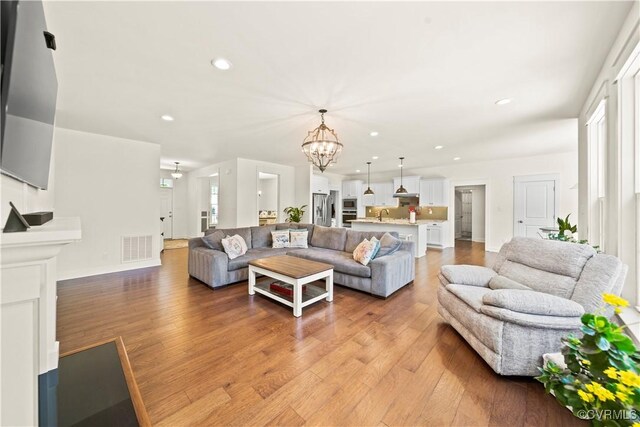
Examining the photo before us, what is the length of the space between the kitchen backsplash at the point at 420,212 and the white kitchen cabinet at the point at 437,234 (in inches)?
19.6

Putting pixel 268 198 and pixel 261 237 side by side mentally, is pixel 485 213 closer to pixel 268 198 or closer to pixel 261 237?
pixel 261 237

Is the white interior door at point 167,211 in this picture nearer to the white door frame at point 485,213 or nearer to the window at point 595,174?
the white door frame at point 485,213

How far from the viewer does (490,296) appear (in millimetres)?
1838

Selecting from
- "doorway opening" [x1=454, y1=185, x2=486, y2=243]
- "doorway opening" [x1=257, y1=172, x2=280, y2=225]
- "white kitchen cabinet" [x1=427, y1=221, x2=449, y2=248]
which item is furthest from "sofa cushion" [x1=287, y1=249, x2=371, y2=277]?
"doorway opening" [x1=454, y1=185, x2=486, y2=243]

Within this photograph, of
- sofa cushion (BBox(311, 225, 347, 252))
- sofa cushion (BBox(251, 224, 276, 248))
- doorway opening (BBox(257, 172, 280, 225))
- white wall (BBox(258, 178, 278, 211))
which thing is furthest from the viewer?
white wall (BBox(258, 178, 278, 211))

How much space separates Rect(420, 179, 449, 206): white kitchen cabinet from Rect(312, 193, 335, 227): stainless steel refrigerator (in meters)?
3.16

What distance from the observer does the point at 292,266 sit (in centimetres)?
318

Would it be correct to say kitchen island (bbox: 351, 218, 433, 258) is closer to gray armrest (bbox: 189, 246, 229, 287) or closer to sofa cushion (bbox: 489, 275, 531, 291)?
sofa cushion (bbox: 489, 275, 531, 291)

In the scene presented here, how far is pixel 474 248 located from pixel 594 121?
503cm

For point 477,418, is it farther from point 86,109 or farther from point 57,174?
point 57,174

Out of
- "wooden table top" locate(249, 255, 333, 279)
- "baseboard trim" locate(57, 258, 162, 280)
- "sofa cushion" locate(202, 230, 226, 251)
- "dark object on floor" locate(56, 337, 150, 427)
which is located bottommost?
"baseboard trim" locate(57, 258, 162, 280)

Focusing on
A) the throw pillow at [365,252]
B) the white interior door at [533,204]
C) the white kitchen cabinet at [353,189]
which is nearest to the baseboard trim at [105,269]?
the throw pillow at [365,252]

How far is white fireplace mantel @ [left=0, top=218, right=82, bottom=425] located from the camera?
30.4 inches

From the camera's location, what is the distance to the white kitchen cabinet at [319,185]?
7656 mm
